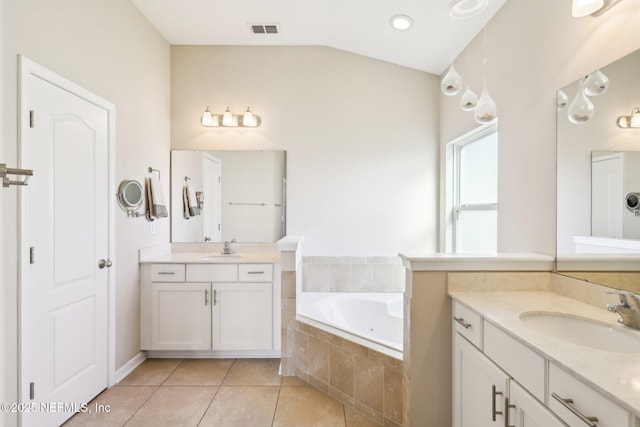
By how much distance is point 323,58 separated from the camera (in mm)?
3252

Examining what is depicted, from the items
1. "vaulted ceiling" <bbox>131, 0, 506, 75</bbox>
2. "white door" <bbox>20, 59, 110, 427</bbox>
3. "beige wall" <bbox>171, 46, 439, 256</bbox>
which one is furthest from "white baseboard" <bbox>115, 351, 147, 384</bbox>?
"vaulted ceiling" <bbox>131, 0, 506, 75</bbox>

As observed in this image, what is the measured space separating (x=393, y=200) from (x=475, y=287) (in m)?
1.69

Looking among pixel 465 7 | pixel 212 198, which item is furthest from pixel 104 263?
pixel 465 7

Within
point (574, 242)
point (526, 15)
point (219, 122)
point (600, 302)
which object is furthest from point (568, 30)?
point (219, 122)

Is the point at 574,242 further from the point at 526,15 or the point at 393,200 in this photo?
the point at 393,200

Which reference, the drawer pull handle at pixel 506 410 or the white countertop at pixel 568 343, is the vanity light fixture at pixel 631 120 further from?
the drawer pull handle at pixel 506 410

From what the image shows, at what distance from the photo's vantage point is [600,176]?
1440 mm

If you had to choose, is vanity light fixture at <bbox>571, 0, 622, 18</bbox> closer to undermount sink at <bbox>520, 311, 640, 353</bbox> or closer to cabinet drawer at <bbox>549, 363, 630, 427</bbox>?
undermount sink at <bbox>520, 311, 640, 353</bbox>

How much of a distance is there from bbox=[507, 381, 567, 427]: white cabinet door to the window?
1564 millimetres

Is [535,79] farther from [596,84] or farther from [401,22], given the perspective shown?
[401,22]

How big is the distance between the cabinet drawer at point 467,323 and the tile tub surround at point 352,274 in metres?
1.59

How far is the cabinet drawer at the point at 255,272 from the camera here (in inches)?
107

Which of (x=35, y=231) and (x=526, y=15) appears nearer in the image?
(x=35, y=231)

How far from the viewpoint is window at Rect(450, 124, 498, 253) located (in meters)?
2.63
